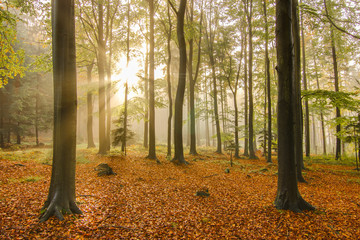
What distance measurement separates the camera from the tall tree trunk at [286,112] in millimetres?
4539

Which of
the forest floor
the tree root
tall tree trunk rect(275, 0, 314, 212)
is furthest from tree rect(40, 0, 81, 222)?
tall tree trunk rect(275, 0, 314, 212)

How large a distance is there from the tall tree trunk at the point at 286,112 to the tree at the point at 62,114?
Result: 5285 mm

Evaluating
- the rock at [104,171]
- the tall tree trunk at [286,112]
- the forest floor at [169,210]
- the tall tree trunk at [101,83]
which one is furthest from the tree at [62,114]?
the tall tree trunk at [101,83]

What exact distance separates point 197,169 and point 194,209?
→ 493cm

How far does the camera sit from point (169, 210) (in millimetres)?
4723

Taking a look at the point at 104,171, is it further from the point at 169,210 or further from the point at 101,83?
the point at 101,83

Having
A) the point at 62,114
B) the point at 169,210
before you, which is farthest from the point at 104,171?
the point at 62,114

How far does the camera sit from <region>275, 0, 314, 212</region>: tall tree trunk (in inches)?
179

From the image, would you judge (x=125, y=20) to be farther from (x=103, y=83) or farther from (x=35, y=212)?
(x=35, y=212)

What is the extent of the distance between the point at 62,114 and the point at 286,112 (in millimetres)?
5577

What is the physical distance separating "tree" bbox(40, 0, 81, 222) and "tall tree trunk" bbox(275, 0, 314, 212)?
17.3 feet

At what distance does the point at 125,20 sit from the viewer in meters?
13.3

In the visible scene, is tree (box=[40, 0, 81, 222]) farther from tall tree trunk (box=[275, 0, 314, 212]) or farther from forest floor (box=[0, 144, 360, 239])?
tall tree trunk (box=[275, 0, 314, 212])

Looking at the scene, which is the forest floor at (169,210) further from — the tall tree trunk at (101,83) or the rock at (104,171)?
the tall tree trunk at (101,83)
